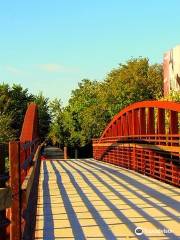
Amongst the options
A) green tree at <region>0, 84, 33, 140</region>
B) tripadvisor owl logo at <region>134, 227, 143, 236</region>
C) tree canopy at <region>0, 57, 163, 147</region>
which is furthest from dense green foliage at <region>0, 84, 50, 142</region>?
tripadvisor owl logo at <region>134, 227, 143, 236</region>

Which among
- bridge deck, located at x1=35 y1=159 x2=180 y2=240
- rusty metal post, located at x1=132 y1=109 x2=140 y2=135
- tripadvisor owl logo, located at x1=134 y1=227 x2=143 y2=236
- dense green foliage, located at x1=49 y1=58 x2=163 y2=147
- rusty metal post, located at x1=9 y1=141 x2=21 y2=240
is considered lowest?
tripadvisor owl logo, located at x1=134 y1=227 x2=143 y2=236

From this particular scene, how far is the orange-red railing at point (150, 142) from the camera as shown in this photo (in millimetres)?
14905

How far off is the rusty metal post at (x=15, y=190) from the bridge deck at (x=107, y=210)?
2.55m

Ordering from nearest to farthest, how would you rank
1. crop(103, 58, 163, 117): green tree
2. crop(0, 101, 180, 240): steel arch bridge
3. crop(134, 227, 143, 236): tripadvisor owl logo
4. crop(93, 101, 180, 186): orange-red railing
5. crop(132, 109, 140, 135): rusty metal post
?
crop(0, 101, 180, 240): steel arch bridge, crop(134, 227, 143, 236): tripadvisor owl logo, crop(93, 101, 180, 186): orange-red railing, crop(132, 109, 140, 135): rusty metal post, crop(103, 58, 163, 117): green tree

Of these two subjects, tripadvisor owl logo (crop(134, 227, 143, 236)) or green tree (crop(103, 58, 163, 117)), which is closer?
tripadvisor owl logo (crop(134, 227, 143, 236))

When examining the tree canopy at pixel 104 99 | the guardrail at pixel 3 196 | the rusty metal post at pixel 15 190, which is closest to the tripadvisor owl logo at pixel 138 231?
A: the rusty metal post at pixel 15 190

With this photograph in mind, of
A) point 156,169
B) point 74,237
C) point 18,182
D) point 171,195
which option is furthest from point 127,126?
point 18,182

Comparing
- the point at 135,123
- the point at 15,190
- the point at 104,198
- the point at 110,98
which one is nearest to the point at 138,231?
the point at 15,190

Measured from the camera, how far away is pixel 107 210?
34.1 feet

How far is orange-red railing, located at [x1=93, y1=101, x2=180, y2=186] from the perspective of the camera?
14.9m

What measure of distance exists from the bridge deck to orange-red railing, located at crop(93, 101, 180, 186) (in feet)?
2.34

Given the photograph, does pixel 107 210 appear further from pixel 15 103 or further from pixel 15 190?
pixel 15 103

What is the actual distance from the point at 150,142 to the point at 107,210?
8.66 meters

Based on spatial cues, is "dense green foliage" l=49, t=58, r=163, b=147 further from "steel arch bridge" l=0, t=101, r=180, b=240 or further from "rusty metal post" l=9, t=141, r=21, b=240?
"rusty metal post" l=9, t=141, r=21, b=240
